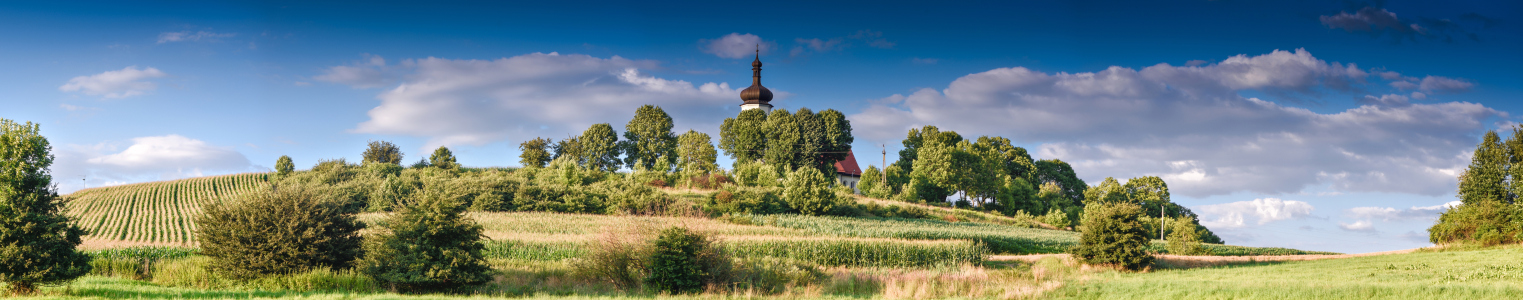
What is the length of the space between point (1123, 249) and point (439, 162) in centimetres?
6618

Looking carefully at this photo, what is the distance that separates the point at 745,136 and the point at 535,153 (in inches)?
852

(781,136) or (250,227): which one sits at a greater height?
(781,136)

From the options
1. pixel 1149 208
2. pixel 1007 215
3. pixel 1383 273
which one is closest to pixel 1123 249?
pixel 1383 273

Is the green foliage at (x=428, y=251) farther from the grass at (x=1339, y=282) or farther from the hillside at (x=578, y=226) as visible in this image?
the grass at (x=1339, y=282)

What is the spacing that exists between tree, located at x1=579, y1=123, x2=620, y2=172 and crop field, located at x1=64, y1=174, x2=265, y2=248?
84.6 feet

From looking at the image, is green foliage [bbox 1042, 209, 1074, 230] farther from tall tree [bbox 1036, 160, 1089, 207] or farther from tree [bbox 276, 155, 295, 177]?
tree [bbox 276, 155, 295, 177]

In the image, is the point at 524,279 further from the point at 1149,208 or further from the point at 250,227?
the point at 1149,208

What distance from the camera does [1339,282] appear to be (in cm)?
1777

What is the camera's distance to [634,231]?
17.7m

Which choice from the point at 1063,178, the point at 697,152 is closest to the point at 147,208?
the point at 697,152

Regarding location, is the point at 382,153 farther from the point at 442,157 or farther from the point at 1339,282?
the point at 1339,282

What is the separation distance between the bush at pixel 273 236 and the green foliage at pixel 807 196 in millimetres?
31938

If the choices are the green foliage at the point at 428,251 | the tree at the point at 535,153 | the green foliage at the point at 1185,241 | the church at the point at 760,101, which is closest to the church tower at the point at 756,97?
the church at the point at 760,101

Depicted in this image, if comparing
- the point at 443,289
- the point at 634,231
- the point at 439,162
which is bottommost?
the point at 443,289
